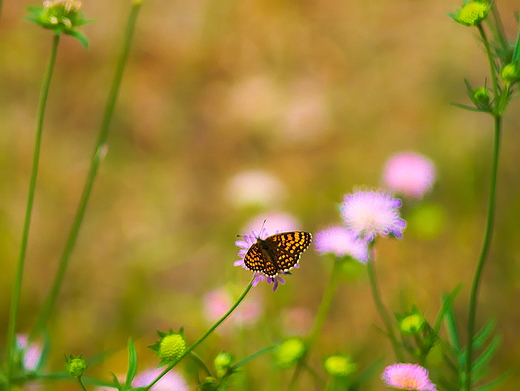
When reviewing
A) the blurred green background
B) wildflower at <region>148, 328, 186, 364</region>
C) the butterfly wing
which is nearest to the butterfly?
the butterfly wing

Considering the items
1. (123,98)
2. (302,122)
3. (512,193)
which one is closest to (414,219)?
(512,193)

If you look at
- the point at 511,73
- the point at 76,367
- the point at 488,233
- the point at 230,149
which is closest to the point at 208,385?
the point at 76,367

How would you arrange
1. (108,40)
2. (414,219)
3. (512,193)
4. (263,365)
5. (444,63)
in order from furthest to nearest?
(108,40)
(444,63)
(512,193)
(263,365)
(414,219)

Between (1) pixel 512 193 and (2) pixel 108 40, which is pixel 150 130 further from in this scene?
(1) pixel 512 193

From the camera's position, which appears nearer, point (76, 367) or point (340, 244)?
point (76, 367)

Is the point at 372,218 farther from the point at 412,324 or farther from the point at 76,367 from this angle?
the point at 76,367

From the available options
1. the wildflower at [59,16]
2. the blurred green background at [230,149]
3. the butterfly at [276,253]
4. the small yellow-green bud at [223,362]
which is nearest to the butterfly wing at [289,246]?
the butterfly at [276,253]

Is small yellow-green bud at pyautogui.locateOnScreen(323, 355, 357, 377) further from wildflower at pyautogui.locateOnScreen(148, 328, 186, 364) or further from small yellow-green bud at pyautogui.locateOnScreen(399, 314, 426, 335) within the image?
wildflower at pyautogui.locateOnScreen(148, 328, 186, 364)
